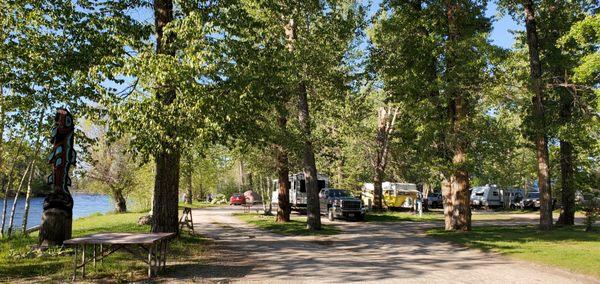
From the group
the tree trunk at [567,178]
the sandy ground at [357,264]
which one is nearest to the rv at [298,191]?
the tree trunk at [567,178]

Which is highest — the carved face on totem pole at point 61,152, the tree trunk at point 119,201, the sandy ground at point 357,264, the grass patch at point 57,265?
the carved face on totem pole at point 61,152

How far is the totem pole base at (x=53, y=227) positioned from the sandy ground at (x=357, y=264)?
3.45m

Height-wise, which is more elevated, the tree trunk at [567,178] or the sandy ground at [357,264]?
the tree trunk at [567,178]

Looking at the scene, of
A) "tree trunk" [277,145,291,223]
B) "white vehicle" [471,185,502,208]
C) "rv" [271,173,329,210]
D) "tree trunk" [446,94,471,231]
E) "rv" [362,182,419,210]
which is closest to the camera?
"tree trunk" [446,94,471,231]

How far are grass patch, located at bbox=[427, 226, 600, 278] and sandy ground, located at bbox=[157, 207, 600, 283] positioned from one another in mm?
603

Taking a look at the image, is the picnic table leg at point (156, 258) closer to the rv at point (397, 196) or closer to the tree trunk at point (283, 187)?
the tree trunk at point (283, 187)

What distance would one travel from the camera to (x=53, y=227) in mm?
11969

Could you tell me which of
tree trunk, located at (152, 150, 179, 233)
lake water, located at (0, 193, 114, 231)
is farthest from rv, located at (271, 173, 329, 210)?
tree trunk, located at (152, 150, 179, 233)

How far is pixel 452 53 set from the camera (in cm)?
1916

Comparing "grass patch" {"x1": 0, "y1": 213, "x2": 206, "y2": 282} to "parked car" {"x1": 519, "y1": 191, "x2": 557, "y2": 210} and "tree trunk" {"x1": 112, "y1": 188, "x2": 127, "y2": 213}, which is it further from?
"parked car" {"x1": 519, "y1": 191, "x2": 557, "y2": 210}

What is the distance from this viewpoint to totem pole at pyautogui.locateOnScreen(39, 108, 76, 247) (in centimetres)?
1195

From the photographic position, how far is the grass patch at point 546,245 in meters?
11.8

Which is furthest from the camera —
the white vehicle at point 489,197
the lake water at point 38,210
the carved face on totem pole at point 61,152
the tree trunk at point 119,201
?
the white vehicle at point 489,197

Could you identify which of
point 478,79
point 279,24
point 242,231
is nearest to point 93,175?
point 242,231
